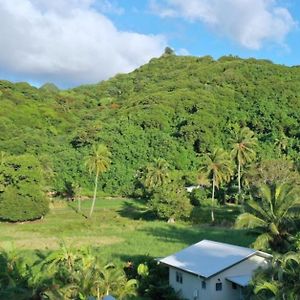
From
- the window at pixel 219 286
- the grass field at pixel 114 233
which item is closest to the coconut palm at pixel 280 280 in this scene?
the window at pixel 219 286

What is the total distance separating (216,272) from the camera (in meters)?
24.7

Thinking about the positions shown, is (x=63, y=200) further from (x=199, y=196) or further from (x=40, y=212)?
(x=199, y=196)

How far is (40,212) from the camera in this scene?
59844 millimetres

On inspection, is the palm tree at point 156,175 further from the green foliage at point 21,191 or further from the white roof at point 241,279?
the white roof at point 241,279

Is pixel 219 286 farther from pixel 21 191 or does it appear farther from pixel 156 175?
pixel 156 175

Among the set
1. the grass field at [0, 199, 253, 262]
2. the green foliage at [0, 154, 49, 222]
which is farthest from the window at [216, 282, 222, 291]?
the green foliage at [0, 154, 49, 222]

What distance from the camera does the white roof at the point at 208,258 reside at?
83.1 ft

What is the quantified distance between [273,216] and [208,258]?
4093 mm

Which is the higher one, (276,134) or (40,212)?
(276,134)

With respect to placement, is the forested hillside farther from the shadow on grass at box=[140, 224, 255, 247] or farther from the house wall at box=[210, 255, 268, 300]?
the house wall at box=[210, 255, 268, 300]

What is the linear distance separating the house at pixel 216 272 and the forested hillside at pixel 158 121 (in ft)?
163

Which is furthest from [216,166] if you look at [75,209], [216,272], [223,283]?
[216,272]

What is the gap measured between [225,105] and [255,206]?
7496 centimetres

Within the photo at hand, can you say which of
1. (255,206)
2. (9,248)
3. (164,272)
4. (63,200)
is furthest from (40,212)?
(255,206)
